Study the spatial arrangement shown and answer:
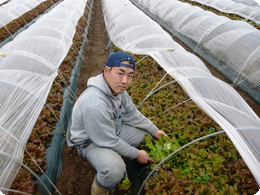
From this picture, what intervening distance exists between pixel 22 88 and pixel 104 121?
236cm

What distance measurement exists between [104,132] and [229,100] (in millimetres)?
2457

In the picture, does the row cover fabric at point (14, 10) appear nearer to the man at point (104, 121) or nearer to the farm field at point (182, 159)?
the farm field at point (182, 159)

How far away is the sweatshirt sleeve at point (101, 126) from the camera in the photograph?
7.00ft

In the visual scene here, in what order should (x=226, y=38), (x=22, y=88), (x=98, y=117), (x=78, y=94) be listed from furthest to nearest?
(x=226, y=38) < (x=78, y=94) < (x=22, y=88) < (x=98, y=117)

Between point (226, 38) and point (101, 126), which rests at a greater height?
point (226, 38)

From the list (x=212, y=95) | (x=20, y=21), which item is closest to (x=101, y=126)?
(x=212, y=95)

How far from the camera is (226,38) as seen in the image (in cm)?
766

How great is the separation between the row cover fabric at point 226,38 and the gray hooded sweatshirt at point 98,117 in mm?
6214

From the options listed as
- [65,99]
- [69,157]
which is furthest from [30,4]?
[69,157]

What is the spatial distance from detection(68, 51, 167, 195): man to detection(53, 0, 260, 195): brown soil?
3.32ft

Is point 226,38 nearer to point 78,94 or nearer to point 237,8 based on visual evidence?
point 78,94

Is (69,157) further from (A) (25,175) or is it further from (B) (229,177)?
(B) (229,177)

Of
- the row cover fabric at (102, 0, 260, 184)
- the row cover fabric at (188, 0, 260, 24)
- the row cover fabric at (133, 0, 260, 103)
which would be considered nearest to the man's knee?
the row cover fabric at (102, 0, 260, 184)

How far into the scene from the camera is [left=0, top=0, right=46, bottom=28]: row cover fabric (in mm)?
11417
